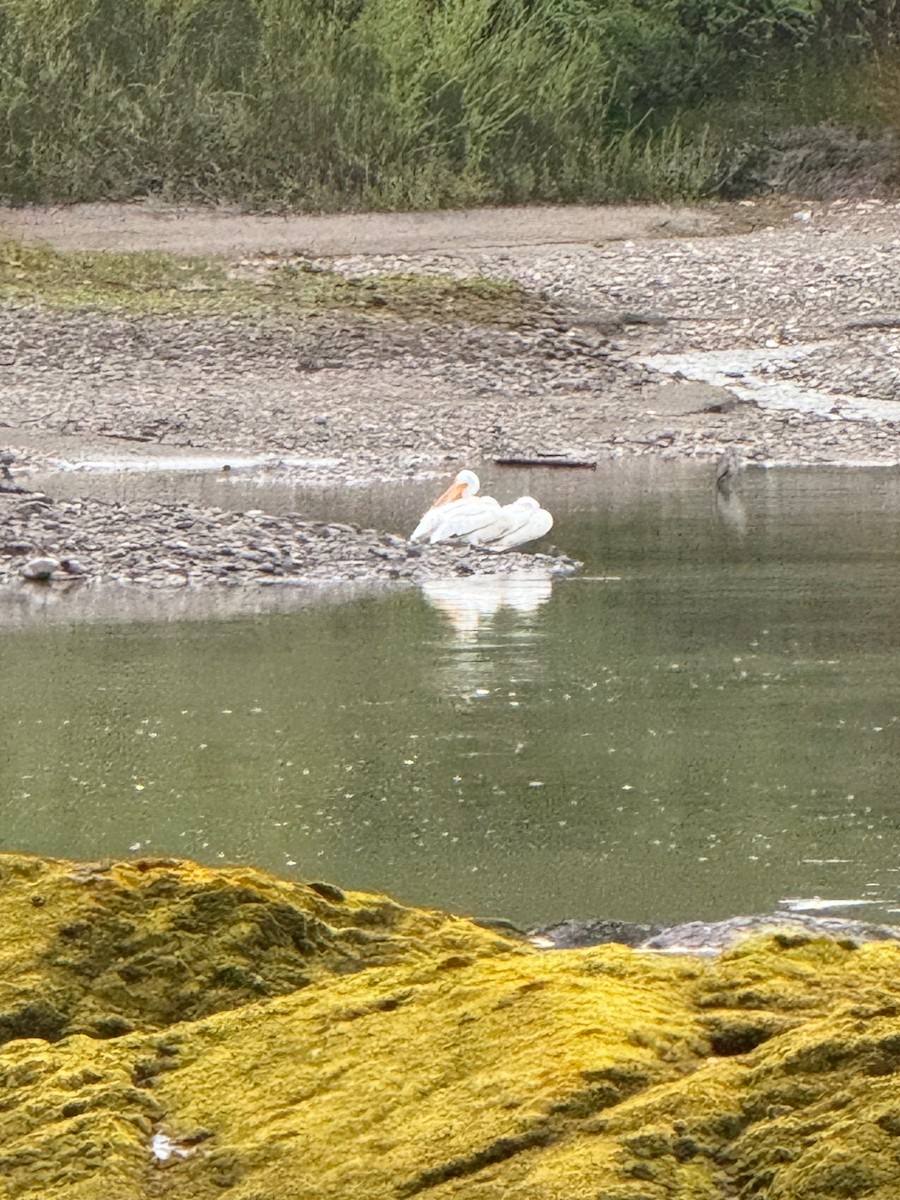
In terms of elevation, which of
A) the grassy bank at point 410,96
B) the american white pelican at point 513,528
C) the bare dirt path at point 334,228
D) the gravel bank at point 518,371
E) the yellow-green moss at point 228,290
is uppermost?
the grassy bank at point 410,96

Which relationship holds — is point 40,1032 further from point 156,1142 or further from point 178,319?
point 178,319

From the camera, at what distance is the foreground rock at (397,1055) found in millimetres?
2834

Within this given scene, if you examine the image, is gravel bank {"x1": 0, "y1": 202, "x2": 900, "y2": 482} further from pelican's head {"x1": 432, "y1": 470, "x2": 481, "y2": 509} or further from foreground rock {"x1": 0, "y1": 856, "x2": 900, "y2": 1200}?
foreground rock {"x1": 0, "y1": 856, "x2": 900, "y2": 1200}

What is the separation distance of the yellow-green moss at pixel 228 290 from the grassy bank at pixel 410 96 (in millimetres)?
3825

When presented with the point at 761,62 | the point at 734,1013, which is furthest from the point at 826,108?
the point at 734,1013

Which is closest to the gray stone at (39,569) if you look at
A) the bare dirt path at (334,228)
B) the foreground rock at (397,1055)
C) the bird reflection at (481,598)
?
the bird reflection at (481,598)

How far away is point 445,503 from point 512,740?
213 inches

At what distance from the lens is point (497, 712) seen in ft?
30.3

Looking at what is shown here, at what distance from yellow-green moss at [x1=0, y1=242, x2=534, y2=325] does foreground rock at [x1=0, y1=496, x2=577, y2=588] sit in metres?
8.03

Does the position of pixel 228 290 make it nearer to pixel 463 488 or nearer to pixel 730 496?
pixel 730 496

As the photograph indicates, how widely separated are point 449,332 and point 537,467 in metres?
3.76

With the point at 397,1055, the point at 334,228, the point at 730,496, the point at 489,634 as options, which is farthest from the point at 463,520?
the point at 334,228

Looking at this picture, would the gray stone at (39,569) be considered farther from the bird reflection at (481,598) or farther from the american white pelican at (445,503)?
the american white pelican at (445,503)

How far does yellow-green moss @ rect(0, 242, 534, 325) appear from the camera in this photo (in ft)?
72.1
